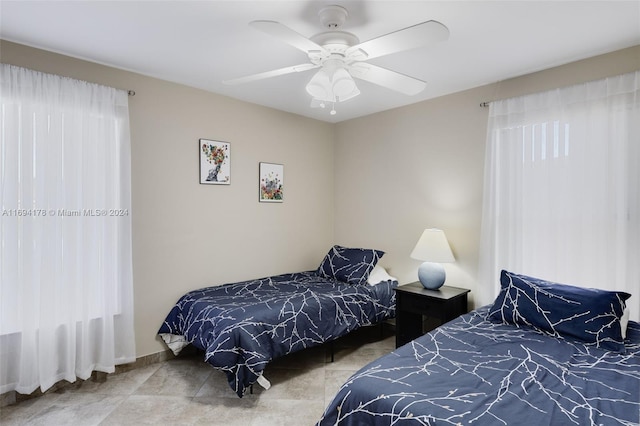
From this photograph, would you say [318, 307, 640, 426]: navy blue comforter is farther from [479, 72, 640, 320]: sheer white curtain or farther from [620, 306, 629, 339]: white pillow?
[479, 72, 640, 320]: sheer white curtain

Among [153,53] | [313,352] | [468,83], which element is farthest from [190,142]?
[468,83]

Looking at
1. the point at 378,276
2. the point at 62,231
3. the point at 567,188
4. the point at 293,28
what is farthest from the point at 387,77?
the point at 62,231

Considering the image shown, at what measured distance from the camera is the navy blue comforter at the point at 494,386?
4.28 ft

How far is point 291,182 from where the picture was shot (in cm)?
415

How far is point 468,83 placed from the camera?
3.15 meters

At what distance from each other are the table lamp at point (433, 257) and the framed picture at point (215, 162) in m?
2.07

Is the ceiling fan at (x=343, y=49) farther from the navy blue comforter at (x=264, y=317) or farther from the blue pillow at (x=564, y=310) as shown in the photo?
the navy blue comforter at (x=264, y=317)

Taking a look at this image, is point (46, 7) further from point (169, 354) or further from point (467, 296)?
point (467, 296)

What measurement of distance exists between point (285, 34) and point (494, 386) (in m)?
1.90

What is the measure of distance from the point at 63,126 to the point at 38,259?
98 centimetres

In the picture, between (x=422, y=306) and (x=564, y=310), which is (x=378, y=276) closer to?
(x=422, y=306)

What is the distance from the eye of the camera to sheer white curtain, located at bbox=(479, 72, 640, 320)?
2.42 meters

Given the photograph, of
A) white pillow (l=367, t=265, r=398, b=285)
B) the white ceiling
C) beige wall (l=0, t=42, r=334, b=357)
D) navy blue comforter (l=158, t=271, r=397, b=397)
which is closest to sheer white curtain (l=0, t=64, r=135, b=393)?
beige wall (l=0, t=42, r=334, b=357)

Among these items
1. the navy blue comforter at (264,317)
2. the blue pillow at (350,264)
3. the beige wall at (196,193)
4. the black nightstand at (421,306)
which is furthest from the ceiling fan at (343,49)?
the blue pillow at (350,264)
